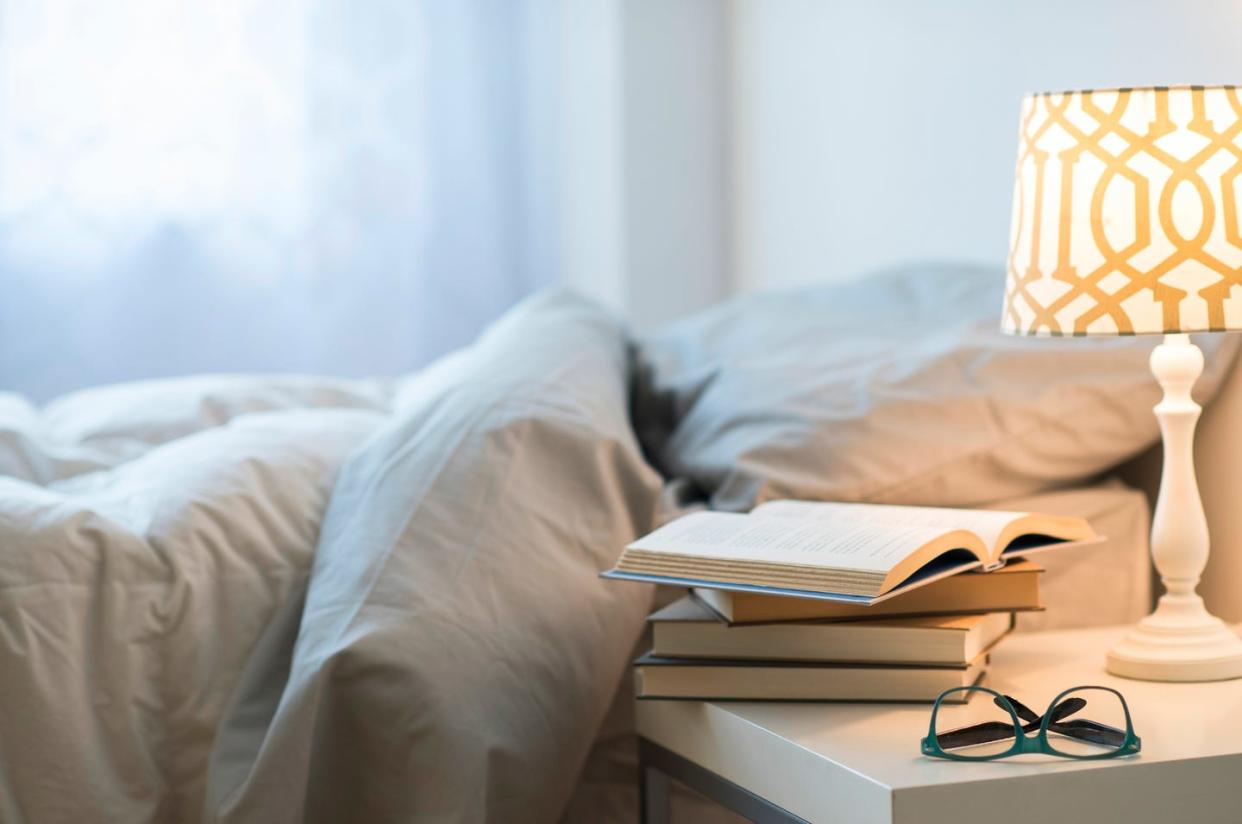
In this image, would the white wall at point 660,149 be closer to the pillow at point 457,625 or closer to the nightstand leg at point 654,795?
the pillow at point 457,625

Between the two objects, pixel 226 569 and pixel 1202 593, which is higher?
pixel 226 569

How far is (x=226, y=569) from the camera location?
1.01 metres

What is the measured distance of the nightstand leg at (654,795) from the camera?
0.99m

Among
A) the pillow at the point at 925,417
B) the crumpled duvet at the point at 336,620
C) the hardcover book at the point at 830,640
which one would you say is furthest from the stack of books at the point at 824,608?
the pillow at the point at 925,417

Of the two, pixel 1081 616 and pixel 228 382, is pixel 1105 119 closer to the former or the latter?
pixel 1081 616

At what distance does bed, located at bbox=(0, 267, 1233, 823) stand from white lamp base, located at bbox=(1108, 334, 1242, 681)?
0.23 meters

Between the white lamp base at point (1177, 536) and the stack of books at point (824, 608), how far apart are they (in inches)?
3.4

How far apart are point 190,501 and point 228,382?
666mm

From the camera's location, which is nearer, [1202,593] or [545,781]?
[545,781]

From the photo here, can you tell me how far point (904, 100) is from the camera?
2035 millimetres

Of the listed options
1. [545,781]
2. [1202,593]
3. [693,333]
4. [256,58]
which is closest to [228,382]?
[693,333]

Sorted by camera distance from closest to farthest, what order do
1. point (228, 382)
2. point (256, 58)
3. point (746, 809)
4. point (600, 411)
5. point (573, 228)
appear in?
point (746, 809)
point (600, 411)
point (228, 382)
point (256, 58)
point (573, 228)

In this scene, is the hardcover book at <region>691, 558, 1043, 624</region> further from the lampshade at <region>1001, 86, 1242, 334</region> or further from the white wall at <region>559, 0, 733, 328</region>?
the white wall at <region>559, 0, 733, 328</region>

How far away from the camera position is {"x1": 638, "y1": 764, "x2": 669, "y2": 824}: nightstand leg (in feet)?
3.24
